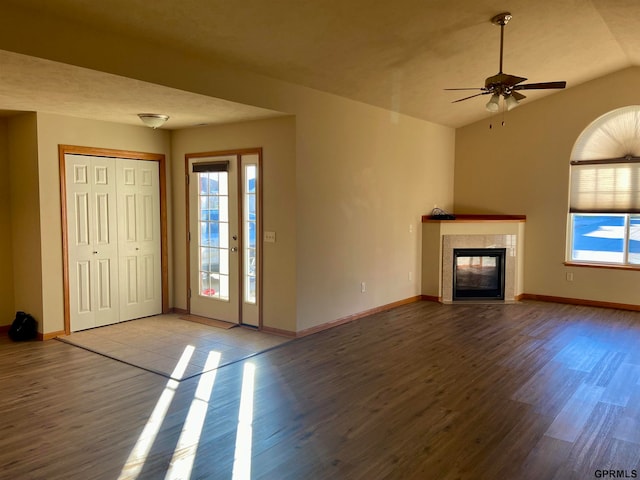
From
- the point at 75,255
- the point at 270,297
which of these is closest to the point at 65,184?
the point at 75,255

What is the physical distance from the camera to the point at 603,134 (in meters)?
6.88

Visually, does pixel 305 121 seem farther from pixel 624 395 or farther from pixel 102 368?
pixel 624 395

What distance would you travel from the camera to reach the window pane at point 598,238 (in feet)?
22.6

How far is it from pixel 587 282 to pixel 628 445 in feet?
15.0

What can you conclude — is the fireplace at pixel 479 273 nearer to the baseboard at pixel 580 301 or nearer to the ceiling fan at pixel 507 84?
the baseboard at pixel 580 301

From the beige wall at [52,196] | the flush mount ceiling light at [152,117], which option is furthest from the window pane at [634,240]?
the beige wall at [52,196]

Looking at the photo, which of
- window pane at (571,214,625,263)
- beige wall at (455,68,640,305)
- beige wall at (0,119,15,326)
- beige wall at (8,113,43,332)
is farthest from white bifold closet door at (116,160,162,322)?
window pane at (571,214,625,263)

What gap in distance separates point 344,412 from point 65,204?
12.5 ft

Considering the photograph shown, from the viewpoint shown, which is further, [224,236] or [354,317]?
[354,317]

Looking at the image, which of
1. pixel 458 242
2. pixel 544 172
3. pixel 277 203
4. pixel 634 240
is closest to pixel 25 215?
pixel 277 203

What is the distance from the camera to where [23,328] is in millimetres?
5094

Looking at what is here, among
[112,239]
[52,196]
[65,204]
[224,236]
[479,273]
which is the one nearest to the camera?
[52,196]

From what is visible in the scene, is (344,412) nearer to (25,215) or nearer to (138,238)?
(138,238)

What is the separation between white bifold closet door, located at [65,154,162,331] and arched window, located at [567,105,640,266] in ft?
19.7
